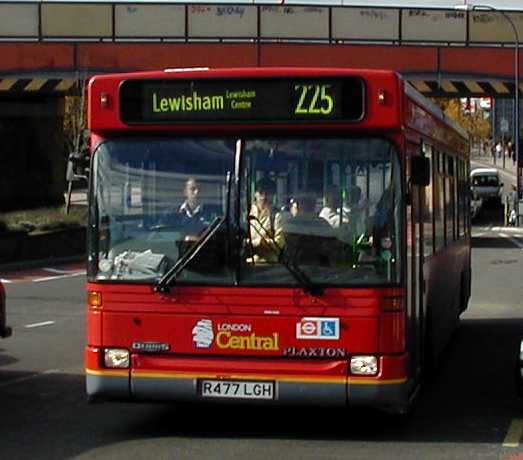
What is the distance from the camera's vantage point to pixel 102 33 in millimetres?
37250

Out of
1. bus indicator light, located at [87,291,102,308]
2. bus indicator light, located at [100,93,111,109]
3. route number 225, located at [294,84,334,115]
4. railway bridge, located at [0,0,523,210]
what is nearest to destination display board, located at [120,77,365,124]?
route number 225, located at [294,84,334,115]

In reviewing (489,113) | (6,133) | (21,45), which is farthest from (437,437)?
(489,113)

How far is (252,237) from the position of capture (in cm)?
825

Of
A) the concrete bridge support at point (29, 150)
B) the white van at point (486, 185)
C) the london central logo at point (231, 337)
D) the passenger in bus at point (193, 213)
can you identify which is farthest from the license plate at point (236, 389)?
the white van at point (486, 185)

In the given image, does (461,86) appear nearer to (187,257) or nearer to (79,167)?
(79,167)

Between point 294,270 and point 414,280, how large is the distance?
1.22 m

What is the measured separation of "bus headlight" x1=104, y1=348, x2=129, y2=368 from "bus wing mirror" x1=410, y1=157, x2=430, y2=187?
8.19 feet

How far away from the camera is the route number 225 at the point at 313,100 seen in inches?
326

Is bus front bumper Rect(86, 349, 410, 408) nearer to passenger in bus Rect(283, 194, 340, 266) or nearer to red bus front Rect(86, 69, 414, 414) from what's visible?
red bus front Rect(86, 69, 414, 414)

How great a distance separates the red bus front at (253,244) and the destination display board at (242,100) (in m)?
0.01

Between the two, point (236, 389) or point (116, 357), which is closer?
point (236, 389)

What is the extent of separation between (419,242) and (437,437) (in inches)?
64.4

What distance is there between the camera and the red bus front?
8.10 meters

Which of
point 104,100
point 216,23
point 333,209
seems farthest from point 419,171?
point 216,23
